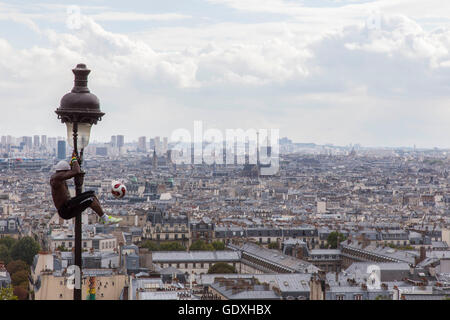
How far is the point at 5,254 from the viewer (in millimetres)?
43594

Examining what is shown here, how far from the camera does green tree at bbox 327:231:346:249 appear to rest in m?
54.9

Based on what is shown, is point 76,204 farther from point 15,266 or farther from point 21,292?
point 15,266

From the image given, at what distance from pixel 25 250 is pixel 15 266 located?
5.17 metres

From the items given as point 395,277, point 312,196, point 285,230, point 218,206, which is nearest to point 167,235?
point 285,230

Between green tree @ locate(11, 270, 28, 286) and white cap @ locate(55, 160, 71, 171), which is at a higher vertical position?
white cap @ locate(55, 160, 71, 171)

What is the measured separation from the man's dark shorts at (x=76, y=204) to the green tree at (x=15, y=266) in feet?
105

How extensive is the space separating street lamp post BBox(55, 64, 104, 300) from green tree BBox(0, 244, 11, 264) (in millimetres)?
36539

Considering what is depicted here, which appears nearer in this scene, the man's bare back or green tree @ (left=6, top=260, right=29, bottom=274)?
the man's bare back

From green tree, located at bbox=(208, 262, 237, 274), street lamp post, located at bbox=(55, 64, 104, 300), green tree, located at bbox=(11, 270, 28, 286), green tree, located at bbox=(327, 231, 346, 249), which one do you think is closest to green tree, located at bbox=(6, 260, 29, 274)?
green tree, located at bbox=(11, 270, 28, 286)

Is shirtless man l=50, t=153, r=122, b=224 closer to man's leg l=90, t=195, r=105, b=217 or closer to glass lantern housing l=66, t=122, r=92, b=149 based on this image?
man's leg l=90, t=195, r=105, b=217

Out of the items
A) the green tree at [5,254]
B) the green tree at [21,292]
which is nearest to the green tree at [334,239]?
the green tree at [5,254]

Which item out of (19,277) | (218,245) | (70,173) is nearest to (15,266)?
(19,277)

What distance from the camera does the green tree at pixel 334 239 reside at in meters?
54.9
